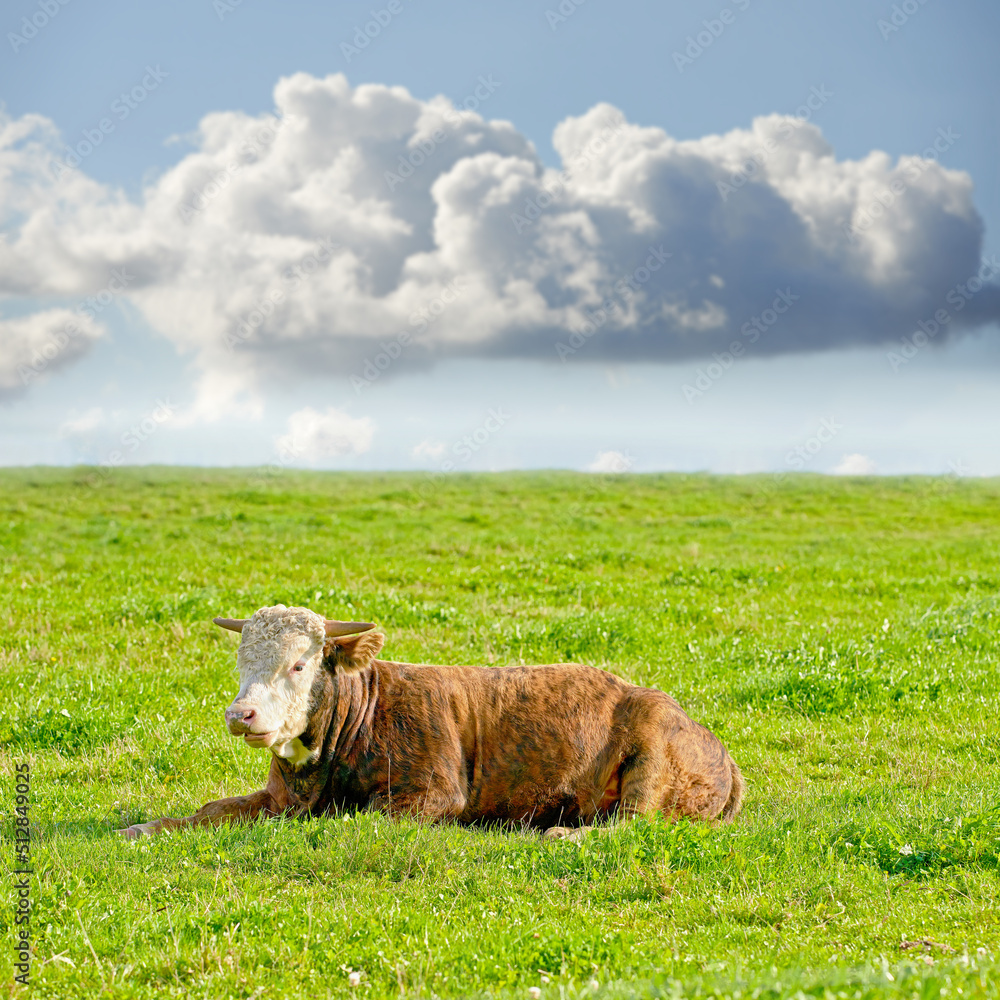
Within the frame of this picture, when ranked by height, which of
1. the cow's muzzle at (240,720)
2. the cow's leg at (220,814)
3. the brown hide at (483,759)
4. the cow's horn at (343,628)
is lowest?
the cow's leg at (220,814)

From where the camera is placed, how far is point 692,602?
59.0ft

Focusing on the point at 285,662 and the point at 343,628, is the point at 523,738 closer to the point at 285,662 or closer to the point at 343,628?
the point at 343,628

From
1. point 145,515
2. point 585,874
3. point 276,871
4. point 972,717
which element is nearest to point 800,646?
point 972,717

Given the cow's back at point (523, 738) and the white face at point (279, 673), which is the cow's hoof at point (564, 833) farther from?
the white face at point (279, 673)

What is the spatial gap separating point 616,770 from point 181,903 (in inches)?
136

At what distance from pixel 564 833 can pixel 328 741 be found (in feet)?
6.46

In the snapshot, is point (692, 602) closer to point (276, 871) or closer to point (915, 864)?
point (915, 864)

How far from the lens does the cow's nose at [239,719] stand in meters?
6.75

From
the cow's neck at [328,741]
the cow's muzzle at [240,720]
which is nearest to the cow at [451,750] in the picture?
the cow's neck at [328,741]

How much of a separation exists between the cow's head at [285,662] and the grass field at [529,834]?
0.71 meters

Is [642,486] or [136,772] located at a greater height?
[642,486]

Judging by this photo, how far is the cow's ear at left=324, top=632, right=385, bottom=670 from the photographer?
25.3 ft

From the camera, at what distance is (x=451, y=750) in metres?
7.65

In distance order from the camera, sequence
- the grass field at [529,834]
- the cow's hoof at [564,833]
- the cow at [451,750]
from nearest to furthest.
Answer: the grass field at [529,834] → the cow's hoof at [564,833] → the cow at [451,750]
